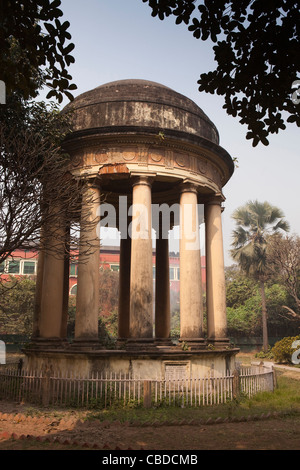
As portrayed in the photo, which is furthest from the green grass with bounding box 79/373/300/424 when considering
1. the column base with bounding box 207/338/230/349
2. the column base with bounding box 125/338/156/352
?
the column base with bounding box 207/338/230/349

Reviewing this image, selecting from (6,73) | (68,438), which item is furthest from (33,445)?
(6,73)

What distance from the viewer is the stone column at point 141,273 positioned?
1502cm

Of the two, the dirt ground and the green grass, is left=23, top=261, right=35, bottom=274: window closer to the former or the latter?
the green grass

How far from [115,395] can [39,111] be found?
10.1 meters

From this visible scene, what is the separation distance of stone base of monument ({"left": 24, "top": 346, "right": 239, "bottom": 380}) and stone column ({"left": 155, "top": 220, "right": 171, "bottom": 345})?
6.10 meters

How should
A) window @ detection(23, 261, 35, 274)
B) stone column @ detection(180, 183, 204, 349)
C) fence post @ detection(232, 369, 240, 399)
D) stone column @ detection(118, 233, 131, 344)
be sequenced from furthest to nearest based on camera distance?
window @ detection(23, 261, 35, 274), stone column @ detection(118, 233, 131, 344), stone column @ detection(180, 183, 204, 349), fence post @ detection(232, 369, 240, 399)

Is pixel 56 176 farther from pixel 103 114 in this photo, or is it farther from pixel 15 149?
pixel 103 114

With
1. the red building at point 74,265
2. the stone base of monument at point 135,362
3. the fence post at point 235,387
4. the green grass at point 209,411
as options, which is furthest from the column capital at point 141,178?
the red building at point 74,265

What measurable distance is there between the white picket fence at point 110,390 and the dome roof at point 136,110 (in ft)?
30.4

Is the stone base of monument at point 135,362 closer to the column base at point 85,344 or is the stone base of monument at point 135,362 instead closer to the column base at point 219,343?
the column base at point 85,344

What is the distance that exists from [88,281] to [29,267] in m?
49.3

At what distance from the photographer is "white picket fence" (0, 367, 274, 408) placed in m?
13.1

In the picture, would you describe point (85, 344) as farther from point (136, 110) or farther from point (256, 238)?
point (256, 238)

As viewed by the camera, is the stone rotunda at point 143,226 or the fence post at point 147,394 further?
the stone rotunda at point 143,226
